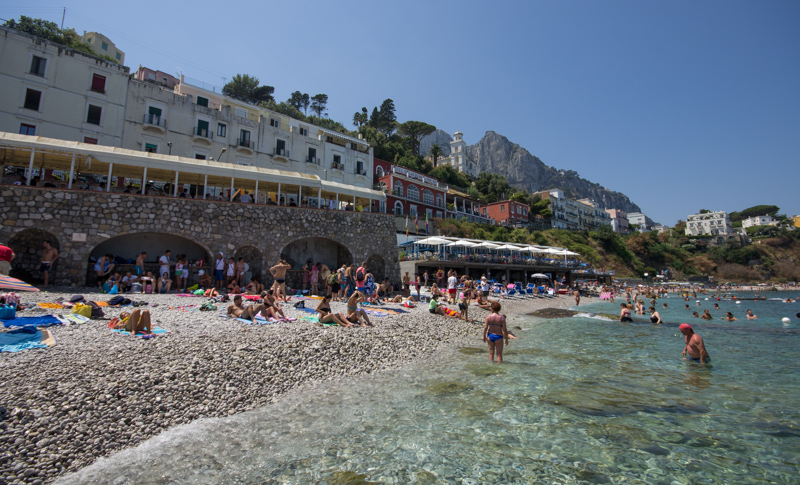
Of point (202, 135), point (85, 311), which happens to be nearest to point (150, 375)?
point (85, 311)

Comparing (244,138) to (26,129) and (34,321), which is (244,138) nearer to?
(26,129)

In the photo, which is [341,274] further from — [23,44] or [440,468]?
[23,44]

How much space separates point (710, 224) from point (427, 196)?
396ft

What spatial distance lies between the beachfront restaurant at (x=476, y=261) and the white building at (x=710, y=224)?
105 m

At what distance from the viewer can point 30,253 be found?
14141mm

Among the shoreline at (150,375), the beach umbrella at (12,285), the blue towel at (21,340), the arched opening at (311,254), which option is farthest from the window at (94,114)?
the beach umbrella at (12,285)

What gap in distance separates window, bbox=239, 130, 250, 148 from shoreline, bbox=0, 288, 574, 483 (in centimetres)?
1995

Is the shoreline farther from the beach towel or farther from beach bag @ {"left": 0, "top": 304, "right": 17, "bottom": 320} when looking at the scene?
beach bag @ {"left": 0, "top": 304, "right": 17, "bottom": 320}

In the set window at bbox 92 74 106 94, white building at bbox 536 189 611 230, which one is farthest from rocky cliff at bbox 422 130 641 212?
window at bbox 92 74 106 94

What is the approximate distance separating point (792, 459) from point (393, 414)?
486 centimetres

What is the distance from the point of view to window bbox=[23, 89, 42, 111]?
21.2 meters

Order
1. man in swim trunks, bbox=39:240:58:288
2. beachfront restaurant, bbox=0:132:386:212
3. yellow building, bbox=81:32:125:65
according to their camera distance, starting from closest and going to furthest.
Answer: man in swim trunks, bbox=39:240:58:288 → beachfront restaurant, bbox=0:132:386:212 → yellow building, bbox=81:32:125:65

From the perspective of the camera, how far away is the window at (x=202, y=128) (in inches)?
1042

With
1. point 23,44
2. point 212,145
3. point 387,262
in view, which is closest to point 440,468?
point 387,262
